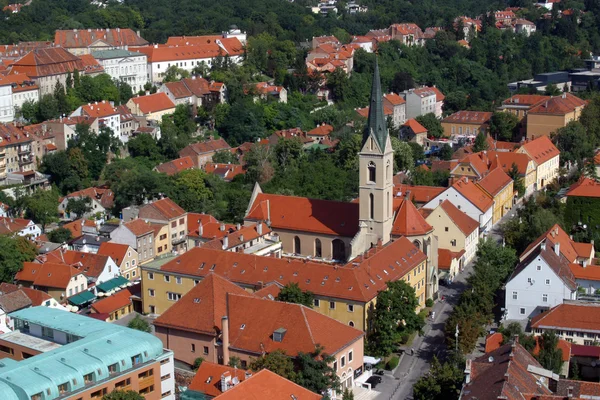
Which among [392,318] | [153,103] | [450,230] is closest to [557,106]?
[450,230]

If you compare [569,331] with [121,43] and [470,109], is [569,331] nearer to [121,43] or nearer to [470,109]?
[470,109]

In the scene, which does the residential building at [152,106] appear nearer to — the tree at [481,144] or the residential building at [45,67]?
the residential building at [45,67]

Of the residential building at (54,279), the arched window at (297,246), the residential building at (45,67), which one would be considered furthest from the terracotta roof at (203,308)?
the residential building at (45,67)

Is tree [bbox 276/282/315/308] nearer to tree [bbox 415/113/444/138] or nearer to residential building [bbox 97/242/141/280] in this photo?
residential building [bbox 97/242/141/280]


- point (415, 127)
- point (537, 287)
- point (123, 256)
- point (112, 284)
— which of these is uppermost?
point (415, 127)

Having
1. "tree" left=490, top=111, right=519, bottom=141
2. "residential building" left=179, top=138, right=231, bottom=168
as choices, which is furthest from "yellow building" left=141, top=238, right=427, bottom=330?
"tree" left=490, top=111, right=519, bottom=141

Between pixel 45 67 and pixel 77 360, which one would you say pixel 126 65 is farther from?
pixel 77 360
